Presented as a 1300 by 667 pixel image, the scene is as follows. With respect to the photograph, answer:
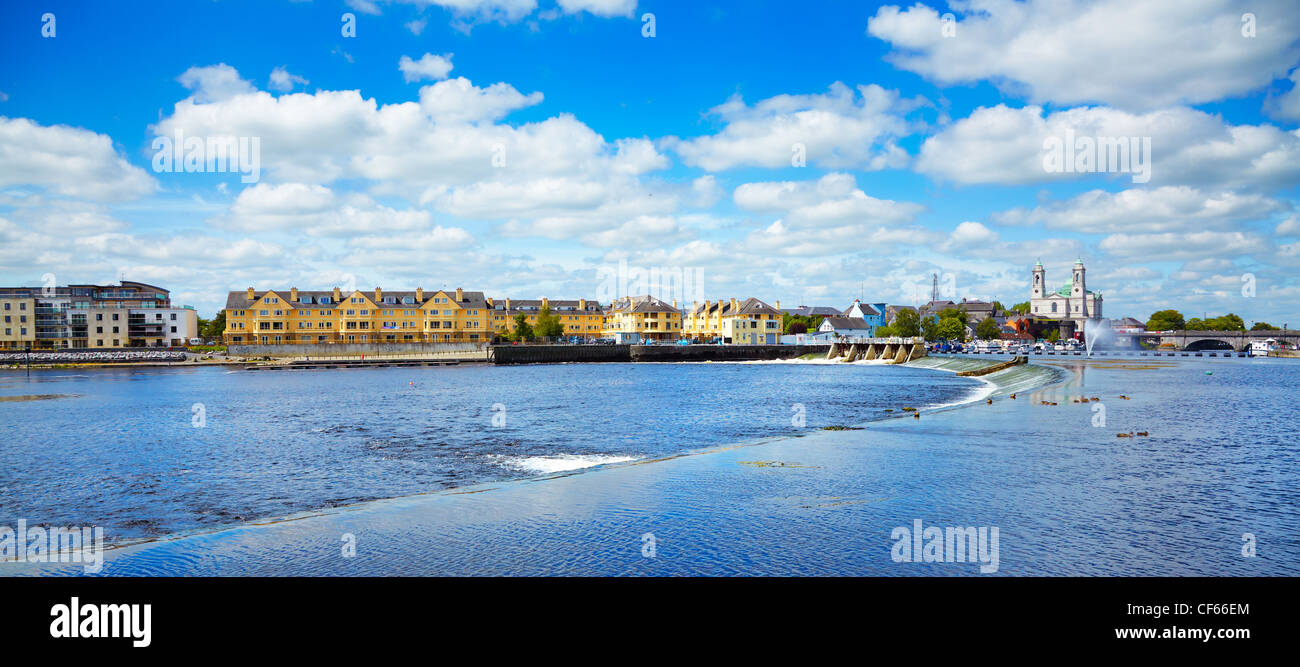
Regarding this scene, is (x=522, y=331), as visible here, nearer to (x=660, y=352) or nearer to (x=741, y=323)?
(x=660, y=352)

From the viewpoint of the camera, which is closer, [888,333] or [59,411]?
[59,411]

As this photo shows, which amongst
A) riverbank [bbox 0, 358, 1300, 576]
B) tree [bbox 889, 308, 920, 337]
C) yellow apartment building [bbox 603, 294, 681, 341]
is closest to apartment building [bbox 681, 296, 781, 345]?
yellow apartment building [bbox 603, 294, 681, 341]

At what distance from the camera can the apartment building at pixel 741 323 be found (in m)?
160

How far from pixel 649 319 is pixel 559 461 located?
453 ft

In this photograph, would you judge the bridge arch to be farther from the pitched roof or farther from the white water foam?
the white water foam

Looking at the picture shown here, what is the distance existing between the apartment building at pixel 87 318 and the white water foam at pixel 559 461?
499 ft

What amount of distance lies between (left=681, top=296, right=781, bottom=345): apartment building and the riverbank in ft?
431

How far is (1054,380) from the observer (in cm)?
6019

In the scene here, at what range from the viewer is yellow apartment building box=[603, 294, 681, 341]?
536ft

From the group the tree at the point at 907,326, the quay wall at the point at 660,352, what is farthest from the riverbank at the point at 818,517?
the tree at the point at 907,326
